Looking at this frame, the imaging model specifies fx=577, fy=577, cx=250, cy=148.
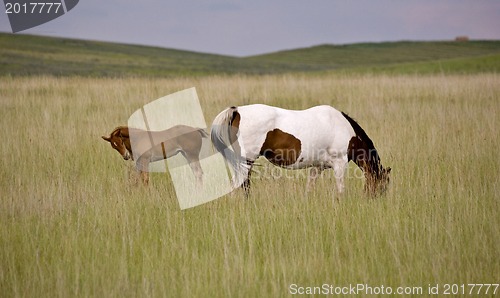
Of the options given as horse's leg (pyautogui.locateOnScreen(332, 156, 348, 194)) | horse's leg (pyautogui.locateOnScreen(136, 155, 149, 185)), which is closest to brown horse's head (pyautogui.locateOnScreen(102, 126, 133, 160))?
horse's leg (pyautogui.locateOnScreen(136, 155, 149, 185))

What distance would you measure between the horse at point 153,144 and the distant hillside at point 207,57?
35.8 meters

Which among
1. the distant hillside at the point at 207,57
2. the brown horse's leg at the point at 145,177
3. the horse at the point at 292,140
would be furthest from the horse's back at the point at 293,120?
the distant hillside at the point at 207,57

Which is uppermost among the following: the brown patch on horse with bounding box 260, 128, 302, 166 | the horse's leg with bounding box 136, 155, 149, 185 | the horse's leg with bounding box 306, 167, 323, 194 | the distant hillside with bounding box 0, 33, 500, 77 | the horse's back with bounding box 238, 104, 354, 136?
the distant hillside with bounding box 0, 33, 500, 77

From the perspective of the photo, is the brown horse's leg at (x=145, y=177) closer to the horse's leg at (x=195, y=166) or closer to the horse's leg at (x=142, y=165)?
the horse's leg at (x=142, y=165)

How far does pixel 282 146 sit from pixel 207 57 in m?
83.4

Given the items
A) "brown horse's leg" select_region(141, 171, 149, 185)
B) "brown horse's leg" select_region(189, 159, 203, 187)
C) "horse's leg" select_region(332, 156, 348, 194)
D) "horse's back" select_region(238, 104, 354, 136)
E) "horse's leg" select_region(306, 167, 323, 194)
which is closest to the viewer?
"horse's back" select_region(238, 104, 354, 136)

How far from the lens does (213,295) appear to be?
14.0 ft

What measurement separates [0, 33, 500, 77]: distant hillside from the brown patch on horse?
36235 mm

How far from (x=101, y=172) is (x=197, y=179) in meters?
1.74

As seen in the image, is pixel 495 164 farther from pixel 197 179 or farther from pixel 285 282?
pixel 285 282

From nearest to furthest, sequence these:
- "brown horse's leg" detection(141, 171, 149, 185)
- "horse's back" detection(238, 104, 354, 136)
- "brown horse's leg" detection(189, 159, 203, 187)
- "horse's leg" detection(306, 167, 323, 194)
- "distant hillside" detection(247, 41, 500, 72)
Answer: "horse's back" detection(238, 104, 354, 136), "horse's leg" detection(306, 167, 323, 194), "brown horse's leg" detection(141, 171, 149, 185), "brown horse's leg" detection(189, 159, 203, 187), "distant hillside" detection(247, 41, 500, 72)

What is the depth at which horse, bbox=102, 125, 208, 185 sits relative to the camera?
296 inches

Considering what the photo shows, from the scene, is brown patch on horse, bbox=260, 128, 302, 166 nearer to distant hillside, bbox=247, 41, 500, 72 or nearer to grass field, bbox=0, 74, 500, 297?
grass field, bbox=0, 74, 500, 297

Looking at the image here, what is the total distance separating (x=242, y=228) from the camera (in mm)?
5637
